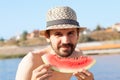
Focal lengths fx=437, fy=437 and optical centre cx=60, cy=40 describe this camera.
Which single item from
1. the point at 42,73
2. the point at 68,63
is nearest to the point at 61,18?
the point at 68,63

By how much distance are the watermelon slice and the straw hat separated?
0.20m

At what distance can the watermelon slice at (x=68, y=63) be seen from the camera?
9.24 ft

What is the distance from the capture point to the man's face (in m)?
2.75

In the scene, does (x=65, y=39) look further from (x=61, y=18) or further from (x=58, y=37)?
(x=61, y=18)

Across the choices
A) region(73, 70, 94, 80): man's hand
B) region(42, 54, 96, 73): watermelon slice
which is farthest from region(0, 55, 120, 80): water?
region(73, 70, 94, 80): man's hand

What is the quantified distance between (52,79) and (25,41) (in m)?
59.3

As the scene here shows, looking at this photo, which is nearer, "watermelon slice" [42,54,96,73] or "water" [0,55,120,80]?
"watermelon slice" [42,54,96,73]

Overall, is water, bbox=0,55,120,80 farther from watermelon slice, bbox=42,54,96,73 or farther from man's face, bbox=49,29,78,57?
man's face, bbox=49,29,78,57

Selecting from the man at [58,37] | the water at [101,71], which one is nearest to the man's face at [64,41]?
the man at [58,37]

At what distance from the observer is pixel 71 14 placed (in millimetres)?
2863

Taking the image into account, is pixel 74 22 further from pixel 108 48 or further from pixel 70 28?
pixel 108 48

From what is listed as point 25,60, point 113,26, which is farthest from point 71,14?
point 113,26

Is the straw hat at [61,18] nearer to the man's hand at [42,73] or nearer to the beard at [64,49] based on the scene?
the beard at [64,49]

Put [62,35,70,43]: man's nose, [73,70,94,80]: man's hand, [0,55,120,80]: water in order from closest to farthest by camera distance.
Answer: [73,70,94,80]: man's hand → [62,35,70,43]: man's nose → [0,55,120,80]: water
